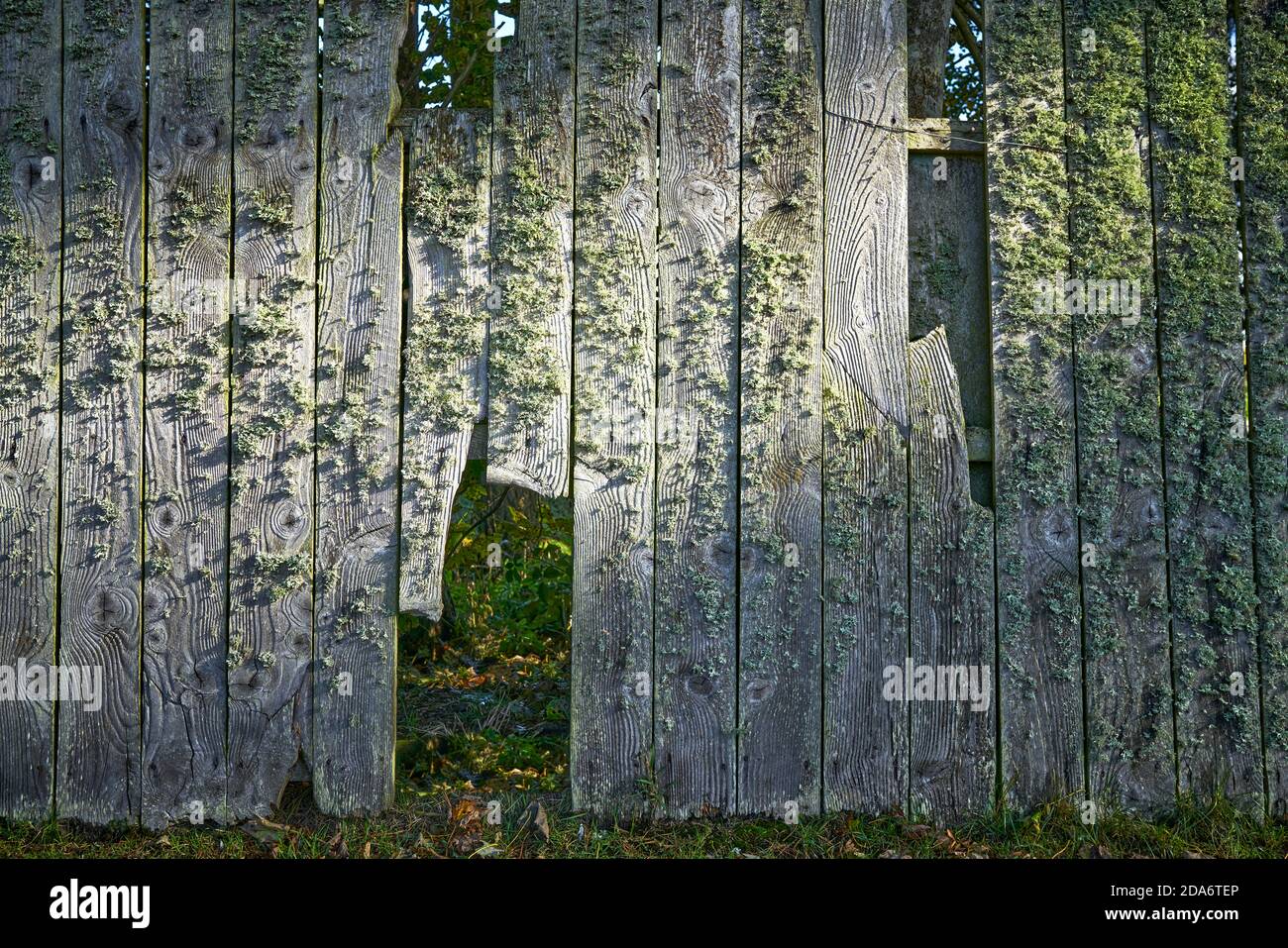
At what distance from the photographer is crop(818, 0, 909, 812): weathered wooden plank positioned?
339cm

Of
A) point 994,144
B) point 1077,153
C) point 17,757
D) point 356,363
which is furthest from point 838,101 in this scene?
point 17,757

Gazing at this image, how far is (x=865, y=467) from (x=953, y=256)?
855 millimetres

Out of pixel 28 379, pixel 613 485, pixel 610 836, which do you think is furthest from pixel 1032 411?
pixel 28 379

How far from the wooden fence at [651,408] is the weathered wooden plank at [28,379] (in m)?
0.01

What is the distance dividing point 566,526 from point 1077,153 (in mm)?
3119

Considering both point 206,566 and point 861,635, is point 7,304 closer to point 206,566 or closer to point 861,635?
point 206,566

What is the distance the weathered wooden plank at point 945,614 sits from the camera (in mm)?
3391

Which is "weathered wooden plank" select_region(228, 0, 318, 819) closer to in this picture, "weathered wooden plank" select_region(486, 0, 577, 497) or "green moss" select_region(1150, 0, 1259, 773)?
"weathered wooden plank" select_region(486, 0, 577, 497)

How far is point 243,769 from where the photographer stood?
3.36 metres

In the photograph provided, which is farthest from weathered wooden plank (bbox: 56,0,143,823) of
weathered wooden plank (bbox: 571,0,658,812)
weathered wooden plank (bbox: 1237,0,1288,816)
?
weathered wooden plank (bbox: 1237,0,1288,816)

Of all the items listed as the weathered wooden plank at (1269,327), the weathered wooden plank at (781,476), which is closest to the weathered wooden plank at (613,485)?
the weathered wooden plank at (781,476)

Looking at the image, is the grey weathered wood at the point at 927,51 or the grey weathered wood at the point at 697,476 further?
the grey weathered wood at the point at 927,51

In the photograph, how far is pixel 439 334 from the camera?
3.35m

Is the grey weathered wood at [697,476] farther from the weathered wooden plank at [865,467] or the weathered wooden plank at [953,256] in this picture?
the weathered wooden plank at [953,256]
